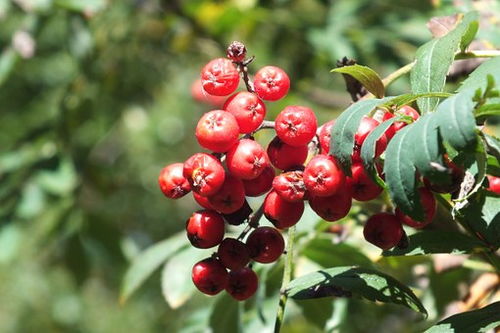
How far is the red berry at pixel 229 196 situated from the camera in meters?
1.09

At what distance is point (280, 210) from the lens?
111 centimetres

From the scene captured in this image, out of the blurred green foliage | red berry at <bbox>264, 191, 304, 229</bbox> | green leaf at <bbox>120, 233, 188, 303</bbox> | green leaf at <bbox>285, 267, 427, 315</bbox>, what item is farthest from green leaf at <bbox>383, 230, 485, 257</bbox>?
green leaf at <bbox>120, 233, 188, 303</bbox>

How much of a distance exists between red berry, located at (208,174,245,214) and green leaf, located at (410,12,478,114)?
295mm

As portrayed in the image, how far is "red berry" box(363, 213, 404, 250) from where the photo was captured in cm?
111

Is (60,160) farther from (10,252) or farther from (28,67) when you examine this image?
(28,67)

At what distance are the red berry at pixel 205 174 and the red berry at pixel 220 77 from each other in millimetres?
127

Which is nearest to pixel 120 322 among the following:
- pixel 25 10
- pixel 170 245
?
pixel 25 10

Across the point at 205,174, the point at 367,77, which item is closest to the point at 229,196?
the point at 205,174

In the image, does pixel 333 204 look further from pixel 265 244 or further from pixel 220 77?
pixel 220 77

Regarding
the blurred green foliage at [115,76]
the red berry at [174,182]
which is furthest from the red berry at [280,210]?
the blurred green foliage at [115,76]

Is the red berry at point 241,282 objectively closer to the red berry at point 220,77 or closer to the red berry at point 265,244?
the red berry at point 265,244

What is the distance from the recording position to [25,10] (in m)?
2.58

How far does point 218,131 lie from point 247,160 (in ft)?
0.19

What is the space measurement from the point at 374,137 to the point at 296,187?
152 millimetres
